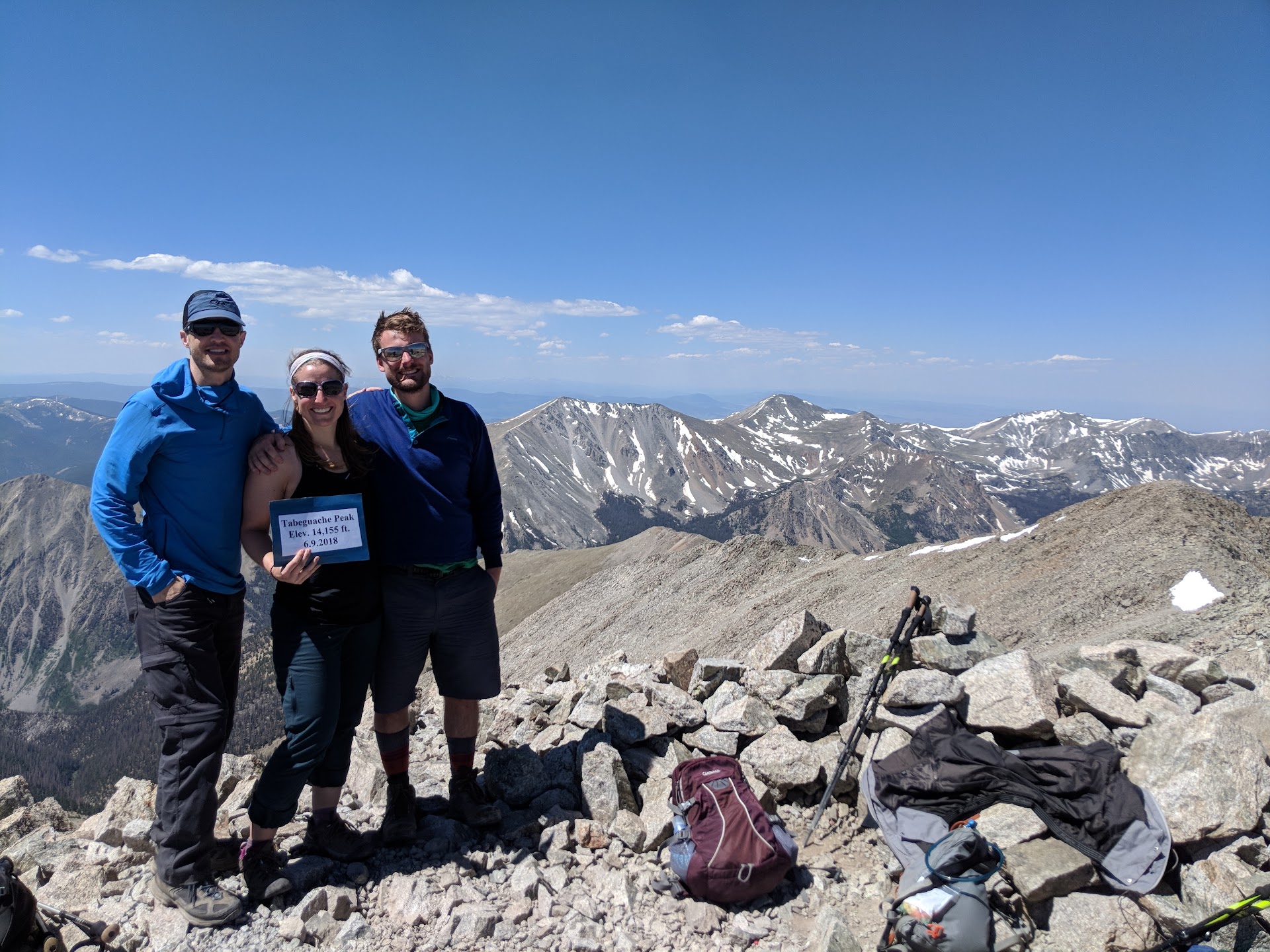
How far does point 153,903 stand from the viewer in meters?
4.87

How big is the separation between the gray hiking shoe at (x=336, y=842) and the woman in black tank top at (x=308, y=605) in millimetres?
374

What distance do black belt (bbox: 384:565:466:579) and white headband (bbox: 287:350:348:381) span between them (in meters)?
1.66

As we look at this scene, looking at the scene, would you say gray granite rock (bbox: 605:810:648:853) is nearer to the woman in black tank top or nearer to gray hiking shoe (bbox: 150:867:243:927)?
the woman in black tank top

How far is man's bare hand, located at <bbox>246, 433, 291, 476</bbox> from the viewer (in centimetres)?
464

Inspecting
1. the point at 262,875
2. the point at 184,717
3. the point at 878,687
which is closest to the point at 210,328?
the point at 184,717

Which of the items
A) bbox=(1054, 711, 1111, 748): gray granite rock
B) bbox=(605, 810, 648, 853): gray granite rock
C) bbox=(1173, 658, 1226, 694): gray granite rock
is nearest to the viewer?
bbox=(605, 810, 648, 853): gray granite rock

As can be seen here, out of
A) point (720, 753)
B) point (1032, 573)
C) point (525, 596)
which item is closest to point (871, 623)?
point (1032, 573)

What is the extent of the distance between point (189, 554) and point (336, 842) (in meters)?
2.81

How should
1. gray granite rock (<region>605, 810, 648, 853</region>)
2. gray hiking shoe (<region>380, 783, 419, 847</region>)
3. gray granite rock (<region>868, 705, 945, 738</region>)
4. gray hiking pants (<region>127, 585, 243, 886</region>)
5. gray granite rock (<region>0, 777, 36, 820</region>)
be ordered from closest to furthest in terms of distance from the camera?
gray hiking pants (<region>127, 585, 243, 886</region>), gray hiking shoe (<region>380, 783, 419, 847</region>), gray granite rock (<region>605, 810, 648, 853</region>), gray granite rock (<region>868, 705, 945, 738</region>), gray granite rock (<region>0, 777, 36, 820</region>)

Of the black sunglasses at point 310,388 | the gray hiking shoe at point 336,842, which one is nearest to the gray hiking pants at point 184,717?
the gray hiking shoe at point 336,842

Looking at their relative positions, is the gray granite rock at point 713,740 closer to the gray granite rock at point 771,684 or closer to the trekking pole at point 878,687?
the gray granite rock at point 771,684

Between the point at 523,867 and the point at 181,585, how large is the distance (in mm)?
3642

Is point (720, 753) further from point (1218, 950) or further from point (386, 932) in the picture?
point (1218, 950)

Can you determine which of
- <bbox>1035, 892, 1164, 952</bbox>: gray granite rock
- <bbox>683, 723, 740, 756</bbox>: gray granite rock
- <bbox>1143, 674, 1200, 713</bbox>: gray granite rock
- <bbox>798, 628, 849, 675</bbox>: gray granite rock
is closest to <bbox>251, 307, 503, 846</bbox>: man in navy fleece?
<bbox>683, 723, 740, 756</bbox>: gray granite rock
